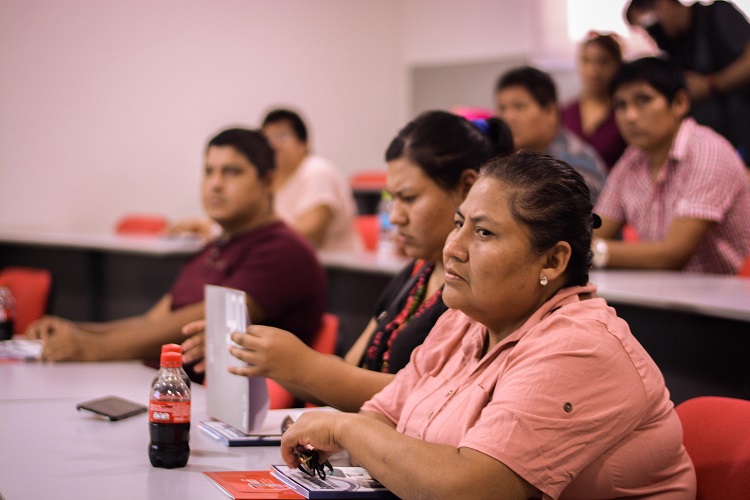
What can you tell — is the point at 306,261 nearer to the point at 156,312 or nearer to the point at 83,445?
the point at 156,312

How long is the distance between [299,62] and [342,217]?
2977 mm

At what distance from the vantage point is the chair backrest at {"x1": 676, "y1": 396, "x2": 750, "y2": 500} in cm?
138

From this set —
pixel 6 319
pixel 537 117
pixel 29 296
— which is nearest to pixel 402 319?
pixel 6 319

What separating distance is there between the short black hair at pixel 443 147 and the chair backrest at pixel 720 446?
715mm

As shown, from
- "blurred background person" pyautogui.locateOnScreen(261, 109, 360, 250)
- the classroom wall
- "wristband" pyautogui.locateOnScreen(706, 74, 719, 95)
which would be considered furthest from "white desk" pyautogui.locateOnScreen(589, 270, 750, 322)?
the classroom wall

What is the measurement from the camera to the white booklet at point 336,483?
1.35 m

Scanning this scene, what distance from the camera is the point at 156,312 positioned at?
130 inches

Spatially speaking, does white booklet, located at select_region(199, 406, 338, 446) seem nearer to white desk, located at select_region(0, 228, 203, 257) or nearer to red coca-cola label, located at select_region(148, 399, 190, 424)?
red coca-cola label, located at select_region(148, 399, 190, 424)

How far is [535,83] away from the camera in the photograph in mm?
3914

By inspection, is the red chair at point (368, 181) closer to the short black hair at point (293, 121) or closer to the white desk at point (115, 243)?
the short black hair at point (293, 121)

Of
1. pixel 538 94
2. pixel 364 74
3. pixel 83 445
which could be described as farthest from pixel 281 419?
pixel 364 74

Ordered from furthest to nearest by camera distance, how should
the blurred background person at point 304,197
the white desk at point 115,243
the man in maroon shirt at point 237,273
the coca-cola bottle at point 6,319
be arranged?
the blurred background person at point 304,197 < the white desk at point 115,243 < the coca-cola bottle at point 6,319 < the man in maroon shirt at point 237,273

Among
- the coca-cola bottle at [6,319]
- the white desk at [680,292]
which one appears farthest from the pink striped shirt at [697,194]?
the coca-cola bottle at [6,319]

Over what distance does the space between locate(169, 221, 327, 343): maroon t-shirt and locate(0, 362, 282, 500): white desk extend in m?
0.58
